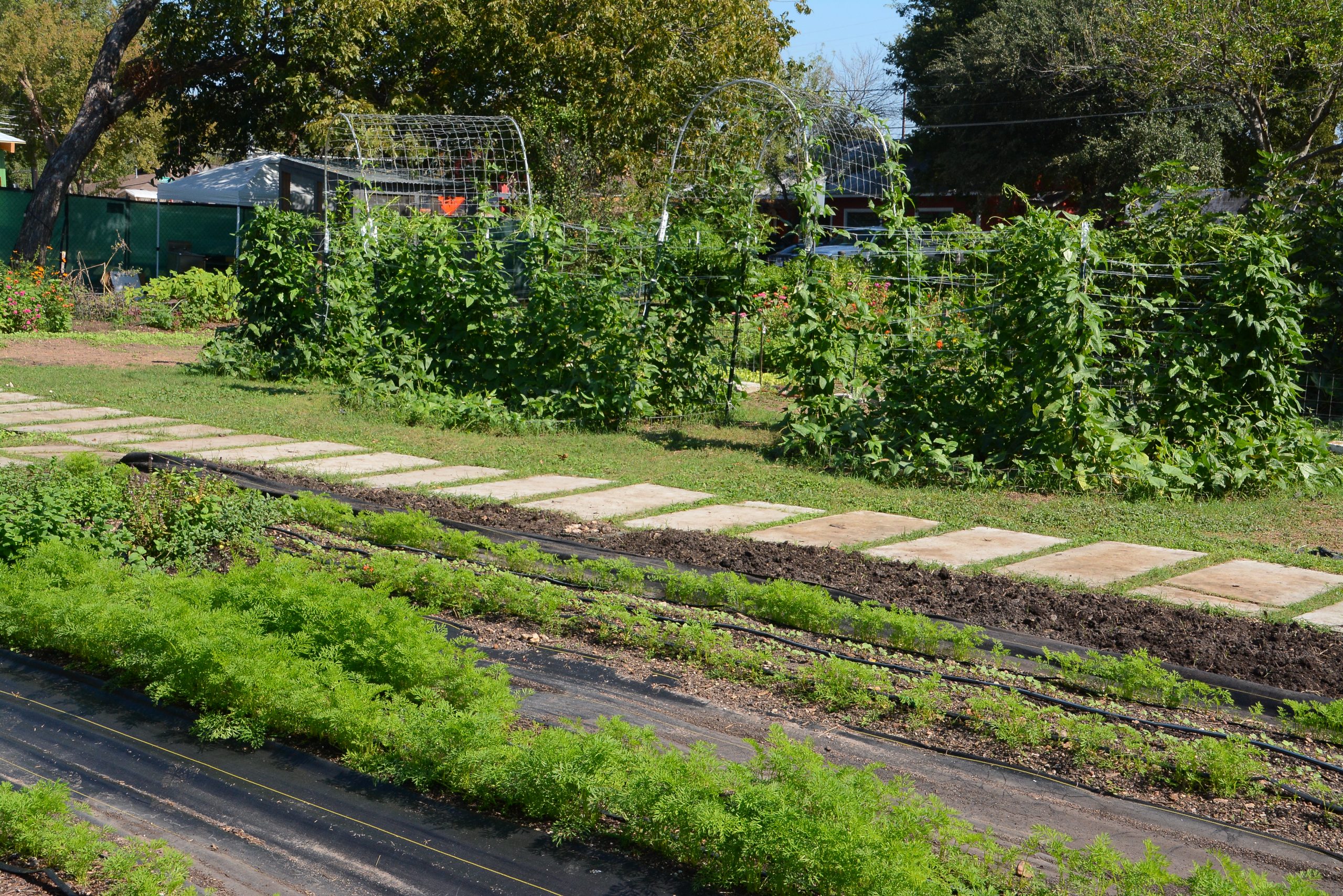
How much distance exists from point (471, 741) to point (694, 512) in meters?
4.03

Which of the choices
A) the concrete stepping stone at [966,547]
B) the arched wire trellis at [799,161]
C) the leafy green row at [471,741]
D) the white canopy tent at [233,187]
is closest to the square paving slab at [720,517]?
the concrete stepping stone at [966,547]

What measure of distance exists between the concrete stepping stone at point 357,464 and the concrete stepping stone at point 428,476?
16cm

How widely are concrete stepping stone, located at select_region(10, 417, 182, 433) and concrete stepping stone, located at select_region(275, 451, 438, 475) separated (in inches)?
85.4

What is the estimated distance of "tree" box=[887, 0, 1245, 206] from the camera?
26609 millimetres

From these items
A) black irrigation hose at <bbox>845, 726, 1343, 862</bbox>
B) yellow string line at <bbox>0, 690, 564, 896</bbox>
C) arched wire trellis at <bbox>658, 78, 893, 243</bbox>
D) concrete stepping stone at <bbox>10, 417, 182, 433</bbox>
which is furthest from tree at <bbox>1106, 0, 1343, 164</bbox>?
yellow string line at <bbox>0, 690, 564, 896</bbox>

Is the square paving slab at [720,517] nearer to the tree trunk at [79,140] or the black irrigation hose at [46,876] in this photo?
the black irrigation hose at [46,876]

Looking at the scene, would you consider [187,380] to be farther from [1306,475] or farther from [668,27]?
[668,27]

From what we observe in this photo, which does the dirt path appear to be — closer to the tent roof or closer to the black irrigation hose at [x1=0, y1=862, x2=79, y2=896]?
the tent roof

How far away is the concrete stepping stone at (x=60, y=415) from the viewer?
9.62m

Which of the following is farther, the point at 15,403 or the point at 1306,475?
the point at 15,403

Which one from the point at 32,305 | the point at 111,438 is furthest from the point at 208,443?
the point at 32,305

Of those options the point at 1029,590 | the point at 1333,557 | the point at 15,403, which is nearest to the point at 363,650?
the point at 1029,590

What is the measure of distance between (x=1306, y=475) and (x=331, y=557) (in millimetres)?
6760

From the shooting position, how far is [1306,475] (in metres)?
8.05
